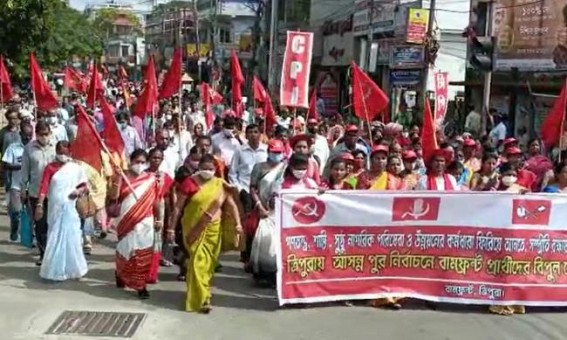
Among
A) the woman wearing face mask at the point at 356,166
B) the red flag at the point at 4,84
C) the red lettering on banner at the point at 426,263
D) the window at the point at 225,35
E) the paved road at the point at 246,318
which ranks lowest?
the paved road at the point at 246,318

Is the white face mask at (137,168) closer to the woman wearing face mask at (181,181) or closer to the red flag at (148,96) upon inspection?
the woman wearing face mask at (181,181)

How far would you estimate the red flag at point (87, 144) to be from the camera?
8898 millimetres

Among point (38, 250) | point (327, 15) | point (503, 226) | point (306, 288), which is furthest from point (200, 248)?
point (327, 15)

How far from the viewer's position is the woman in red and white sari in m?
8.25

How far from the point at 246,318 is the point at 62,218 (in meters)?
2.33

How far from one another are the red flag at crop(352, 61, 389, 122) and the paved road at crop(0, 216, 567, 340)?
14.3 ft

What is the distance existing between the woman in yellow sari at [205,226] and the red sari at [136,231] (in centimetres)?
35

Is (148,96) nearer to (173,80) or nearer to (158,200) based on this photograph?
(173,80)

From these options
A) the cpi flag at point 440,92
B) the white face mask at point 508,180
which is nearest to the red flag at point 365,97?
the white face mask at point 508,180

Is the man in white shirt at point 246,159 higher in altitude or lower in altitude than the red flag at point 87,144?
lower

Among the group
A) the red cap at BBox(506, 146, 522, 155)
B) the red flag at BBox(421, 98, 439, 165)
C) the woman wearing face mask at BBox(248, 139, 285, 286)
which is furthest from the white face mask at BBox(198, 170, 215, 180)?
the red cap at BBox(506, 146, 522, 155)

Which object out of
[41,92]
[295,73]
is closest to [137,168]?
[41,92]

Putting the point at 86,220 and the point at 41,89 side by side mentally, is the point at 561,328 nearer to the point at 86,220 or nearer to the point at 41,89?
the point at 86,220

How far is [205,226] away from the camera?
26.0ft
